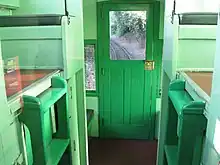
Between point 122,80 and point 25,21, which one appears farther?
point 122,80

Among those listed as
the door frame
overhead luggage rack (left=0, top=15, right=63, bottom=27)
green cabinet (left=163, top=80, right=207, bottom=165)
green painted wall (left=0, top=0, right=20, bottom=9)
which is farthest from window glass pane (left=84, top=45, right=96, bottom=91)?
green cabinet (left=163, top=80, right=207, bottom=165)

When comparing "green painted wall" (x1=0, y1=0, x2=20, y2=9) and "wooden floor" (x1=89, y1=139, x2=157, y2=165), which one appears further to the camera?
"wooden floor" (x1=89, y1=139, x2=157, y2=165)

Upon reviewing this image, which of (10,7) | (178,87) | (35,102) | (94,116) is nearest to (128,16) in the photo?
(94,116)

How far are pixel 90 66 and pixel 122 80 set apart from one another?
1.77 feet

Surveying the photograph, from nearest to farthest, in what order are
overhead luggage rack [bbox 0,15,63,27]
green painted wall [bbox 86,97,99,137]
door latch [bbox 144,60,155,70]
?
overhead luggage rack [bbox 0,15,63,27] < door latch [bbox 144,60,155,70] < green painted wall [bbox 86,97,99,137]

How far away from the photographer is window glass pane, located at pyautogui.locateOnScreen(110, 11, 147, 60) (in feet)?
11.8

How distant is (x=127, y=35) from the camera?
367 centimetres

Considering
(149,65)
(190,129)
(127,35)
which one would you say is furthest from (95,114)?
(190,129)

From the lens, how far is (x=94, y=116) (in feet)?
12.9

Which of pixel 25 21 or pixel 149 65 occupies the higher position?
pixel 25 21

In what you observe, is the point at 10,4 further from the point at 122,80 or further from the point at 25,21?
the point at 122,80

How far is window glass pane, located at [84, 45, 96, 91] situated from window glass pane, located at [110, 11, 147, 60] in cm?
29

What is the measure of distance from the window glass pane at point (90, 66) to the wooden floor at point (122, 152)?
2.99ft

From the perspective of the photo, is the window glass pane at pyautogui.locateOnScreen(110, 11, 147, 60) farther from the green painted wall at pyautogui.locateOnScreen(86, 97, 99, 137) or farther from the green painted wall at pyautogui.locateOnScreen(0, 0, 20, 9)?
the green painted wall at pyautogui.locateOnScreen(0, 0, 20, 9)
